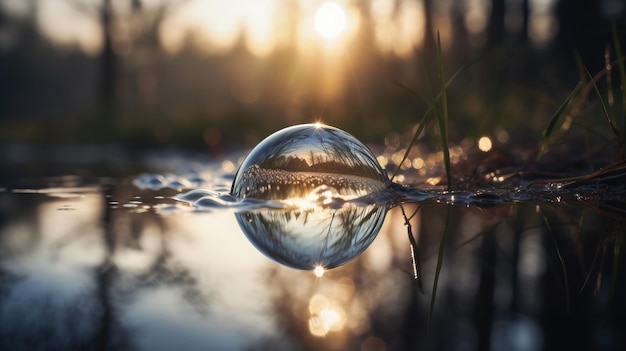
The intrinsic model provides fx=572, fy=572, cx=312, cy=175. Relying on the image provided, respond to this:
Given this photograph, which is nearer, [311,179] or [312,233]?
[312,233]

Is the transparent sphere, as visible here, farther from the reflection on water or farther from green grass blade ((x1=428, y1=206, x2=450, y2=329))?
green grass blade ((x1=428, y1=206, x2=450, y2=329))

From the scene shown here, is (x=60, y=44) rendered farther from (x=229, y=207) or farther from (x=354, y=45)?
(x=229, y=207)

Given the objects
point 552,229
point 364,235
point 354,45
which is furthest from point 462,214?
point 354,45

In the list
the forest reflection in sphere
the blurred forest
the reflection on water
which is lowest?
the reflection on water

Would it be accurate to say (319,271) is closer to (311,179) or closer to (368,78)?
(311,179)

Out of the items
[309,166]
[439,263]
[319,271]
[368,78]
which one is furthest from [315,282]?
[368,78]

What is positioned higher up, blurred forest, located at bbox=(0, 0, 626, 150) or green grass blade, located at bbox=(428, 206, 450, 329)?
blurred forest, located at bbox=(0, 0, 626, 150)

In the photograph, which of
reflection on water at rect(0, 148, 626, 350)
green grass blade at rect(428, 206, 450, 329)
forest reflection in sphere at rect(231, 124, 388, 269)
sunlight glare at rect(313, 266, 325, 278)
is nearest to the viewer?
reflection on water at rect(0, 148, 626, 350)

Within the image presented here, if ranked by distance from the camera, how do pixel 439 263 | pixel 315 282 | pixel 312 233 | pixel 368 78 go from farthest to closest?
pixel 368 78, pixel 312 233, pixel 439 263, pixel 315 282

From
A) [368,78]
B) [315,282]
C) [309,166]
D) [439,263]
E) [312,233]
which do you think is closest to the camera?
[315,282]

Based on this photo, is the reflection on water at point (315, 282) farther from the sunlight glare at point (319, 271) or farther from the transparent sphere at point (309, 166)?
the transparent sphere at point (309, 166)

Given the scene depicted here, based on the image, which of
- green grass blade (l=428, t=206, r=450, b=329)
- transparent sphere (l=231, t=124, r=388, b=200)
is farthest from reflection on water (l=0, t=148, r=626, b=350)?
transparent sphere (l=231, t=124, r=388, b=200)
